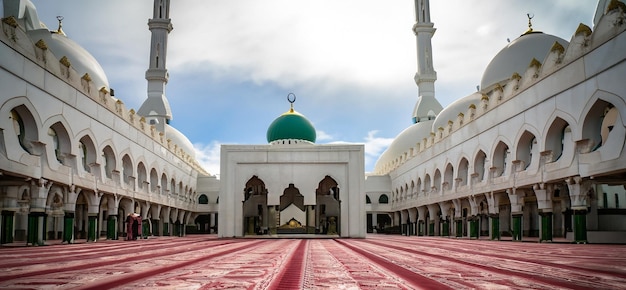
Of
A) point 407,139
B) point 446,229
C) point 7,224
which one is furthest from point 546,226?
point 407,139

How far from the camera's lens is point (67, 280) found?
3.84 m

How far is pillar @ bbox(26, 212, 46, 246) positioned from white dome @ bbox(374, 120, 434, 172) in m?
31.5

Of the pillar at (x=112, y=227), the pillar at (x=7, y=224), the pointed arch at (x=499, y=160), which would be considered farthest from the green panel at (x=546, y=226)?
the pillar at (x=7, y=224)

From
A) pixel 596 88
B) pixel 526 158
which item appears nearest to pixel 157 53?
pixel 526 158

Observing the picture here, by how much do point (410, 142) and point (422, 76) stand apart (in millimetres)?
5528

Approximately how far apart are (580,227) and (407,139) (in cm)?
2960

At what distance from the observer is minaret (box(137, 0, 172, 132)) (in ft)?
115

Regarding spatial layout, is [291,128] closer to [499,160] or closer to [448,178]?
[448,178]

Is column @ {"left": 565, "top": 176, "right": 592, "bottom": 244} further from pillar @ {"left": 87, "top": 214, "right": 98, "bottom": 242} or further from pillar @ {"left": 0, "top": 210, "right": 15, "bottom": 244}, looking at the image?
pillar @ {"left": 0, "top": 210, "right": 15, "bottom": 244}

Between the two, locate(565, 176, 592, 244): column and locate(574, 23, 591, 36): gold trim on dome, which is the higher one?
locate(574, 23, 591, 36): gold trim on dome

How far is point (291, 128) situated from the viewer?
35.1 metres

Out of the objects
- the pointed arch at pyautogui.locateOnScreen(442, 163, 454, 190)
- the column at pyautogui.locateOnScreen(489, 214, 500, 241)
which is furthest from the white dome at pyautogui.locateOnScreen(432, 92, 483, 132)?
the column at pyautogui.locateOnScreen(489, 214, 500, 241)

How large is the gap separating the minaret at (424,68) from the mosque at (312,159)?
8.43 meters

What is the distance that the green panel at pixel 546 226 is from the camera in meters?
A: 15.2
